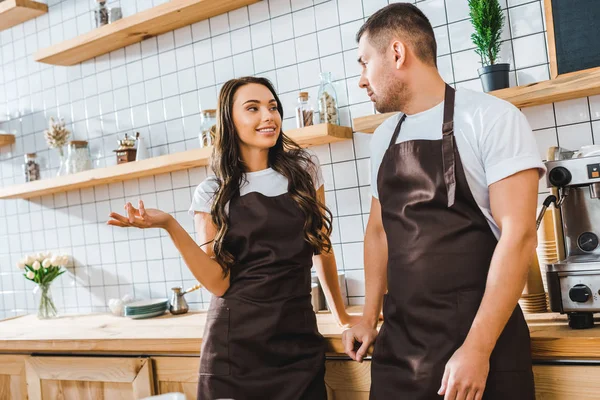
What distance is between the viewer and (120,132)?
3031mm

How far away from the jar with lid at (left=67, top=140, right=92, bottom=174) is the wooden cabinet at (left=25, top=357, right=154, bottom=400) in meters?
1.00

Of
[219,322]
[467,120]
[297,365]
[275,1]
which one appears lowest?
[297,365]

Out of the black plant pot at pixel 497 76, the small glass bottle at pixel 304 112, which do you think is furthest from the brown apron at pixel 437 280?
the small glass bottle at pixel 304 112

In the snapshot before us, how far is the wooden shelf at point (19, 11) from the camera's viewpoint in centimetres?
313

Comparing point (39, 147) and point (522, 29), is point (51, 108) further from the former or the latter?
point (522, 29)

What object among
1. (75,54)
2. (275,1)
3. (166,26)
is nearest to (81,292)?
(75,54)

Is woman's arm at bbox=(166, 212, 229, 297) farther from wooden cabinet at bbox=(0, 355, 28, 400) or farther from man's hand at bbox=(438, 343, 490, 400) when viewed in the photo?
wooden cabinet at bbox=(0, 355, 28, 400)

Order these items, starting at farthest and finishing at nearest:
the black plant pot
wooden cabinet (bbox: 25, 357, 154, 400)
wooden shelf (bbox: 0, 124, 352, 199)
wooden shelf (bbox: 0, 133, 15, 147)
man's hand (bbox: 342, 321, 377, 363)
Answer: wooden shelf (bbox: 0, 133, 15, 147)
wooden shelf (bbox: 0, 124, 352, 199)
wooden cabinet (bbox: 25, 357, 154, 400)
the black plant pot
man's hand (bbox: 342, 321, 377, 363)

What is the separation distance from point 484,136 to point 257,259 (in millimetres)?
793

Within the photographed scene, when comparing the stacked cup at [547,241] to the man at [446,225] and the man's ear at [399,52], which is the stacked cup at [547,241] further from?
the man's ear at [399,52]

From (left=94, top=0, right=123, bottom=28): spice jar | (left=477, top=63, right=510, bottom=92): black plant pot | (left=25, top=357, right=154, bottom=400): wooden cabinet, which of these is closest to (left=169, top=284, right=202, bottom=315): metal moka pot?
(left=25, top=357, right=154, bottom=400): wooden cabinet

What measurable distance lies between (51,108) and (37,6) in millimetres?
550

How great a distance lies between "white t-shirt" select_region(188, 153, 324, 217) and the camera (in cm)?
188

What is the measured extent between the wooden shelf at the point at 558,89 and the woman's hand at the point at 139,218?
114 centimetres
